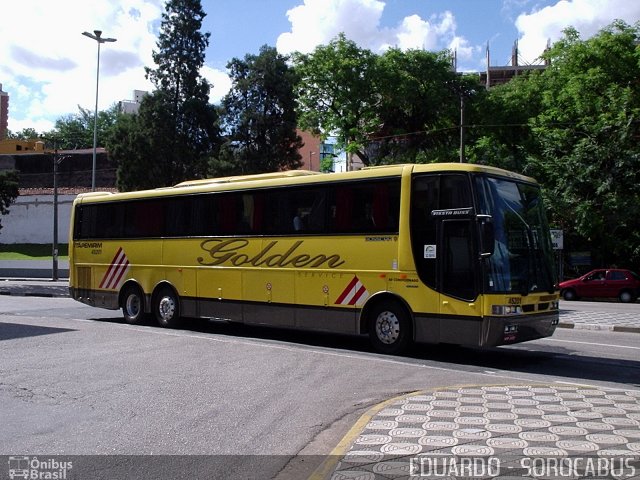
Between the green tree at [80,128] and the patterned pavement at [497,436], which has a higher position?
the green tree at [80,128]

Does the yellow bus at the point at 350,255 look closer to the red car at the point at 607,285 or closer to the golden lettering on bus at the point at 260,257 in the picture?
the golden lettering on bus at the point at 260,257

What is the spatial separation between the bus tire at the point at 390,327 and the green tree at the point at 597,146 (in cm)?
2297

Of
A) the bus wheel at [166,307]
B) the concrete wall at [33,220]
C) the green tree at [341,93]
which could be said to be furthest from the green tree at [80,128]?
the bus wheel at [166,307]

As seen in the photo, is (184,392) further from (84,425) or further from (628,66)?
(628,66)

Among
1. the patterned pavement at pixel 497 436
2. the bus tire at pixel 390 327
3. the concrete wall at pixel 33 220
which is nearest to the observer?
the patterned pavement at pixel 497 436

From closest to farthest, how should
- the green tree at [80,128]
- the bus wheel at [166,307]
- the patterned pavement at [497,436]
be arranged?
the patterned pavement at [497,436] → the bus wheel at [166,307] → the green tree at [80,128]

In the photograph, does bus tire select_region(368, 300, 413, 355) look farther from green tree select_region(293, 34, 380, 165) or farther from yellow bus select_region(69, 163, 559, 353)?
green tree select_region(293, 34, 380, 165)

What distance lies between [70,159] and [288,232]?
64.1 m

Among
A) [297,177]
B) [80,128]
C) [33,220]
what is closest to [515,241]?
[297,177]

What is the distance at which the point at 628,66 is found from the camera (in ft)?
118

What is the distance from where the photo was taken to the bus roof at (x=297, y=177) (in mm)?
11273

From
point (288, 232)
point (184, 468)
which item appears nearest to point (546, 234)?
point (288, 232)

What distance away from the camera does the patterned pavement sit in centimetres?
508

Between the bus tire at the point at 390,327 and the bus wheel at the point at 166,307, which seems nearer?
the bus tire at the point at 390,327
